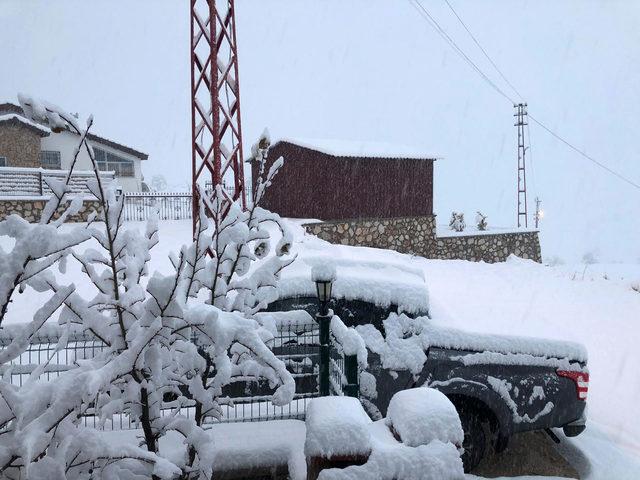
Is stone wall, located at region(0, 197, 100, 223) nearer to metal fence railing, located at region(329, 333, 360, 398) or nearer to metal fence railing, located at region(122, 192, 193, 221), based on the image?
metal fence railing, located at region(122, 192, 193, 221)

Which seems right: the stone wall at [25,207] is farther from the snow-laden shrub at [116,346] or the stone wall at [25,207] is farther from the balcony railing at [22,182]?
the snow-laden shrub at [116,346]

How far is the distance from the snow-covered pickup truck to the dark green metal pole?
0.51m

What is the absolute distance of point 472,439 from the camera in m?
4.90

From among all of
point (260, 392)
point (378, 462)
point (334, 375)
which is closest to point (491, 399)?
point (334, 375)

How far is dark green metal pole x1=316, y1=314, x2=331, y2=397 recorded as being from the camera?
4.49m

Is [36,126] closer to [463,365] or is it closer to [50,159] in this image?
[50,159]

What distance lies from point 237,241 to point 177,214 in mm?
18122

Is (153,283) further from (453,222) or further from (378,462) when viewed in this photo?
(453,222)

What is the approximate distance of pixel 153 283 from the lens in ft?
7.20

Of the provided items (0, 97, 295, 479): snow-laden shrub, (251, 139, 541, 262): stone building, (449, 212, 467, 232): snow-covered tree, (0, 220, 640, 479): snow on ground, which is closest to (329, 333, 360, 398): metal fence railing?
(0, 220, 640, 479): snow on ground

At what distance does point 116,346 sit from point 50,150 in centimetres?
2739

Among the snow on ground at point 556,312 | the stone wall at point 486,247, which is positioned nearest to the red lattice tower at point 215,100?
the snow on ground at point 556,312

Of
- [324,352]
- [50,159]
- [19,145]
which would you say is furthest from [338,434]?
[50,159]

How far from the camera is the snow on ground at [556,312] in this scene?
5828mm
